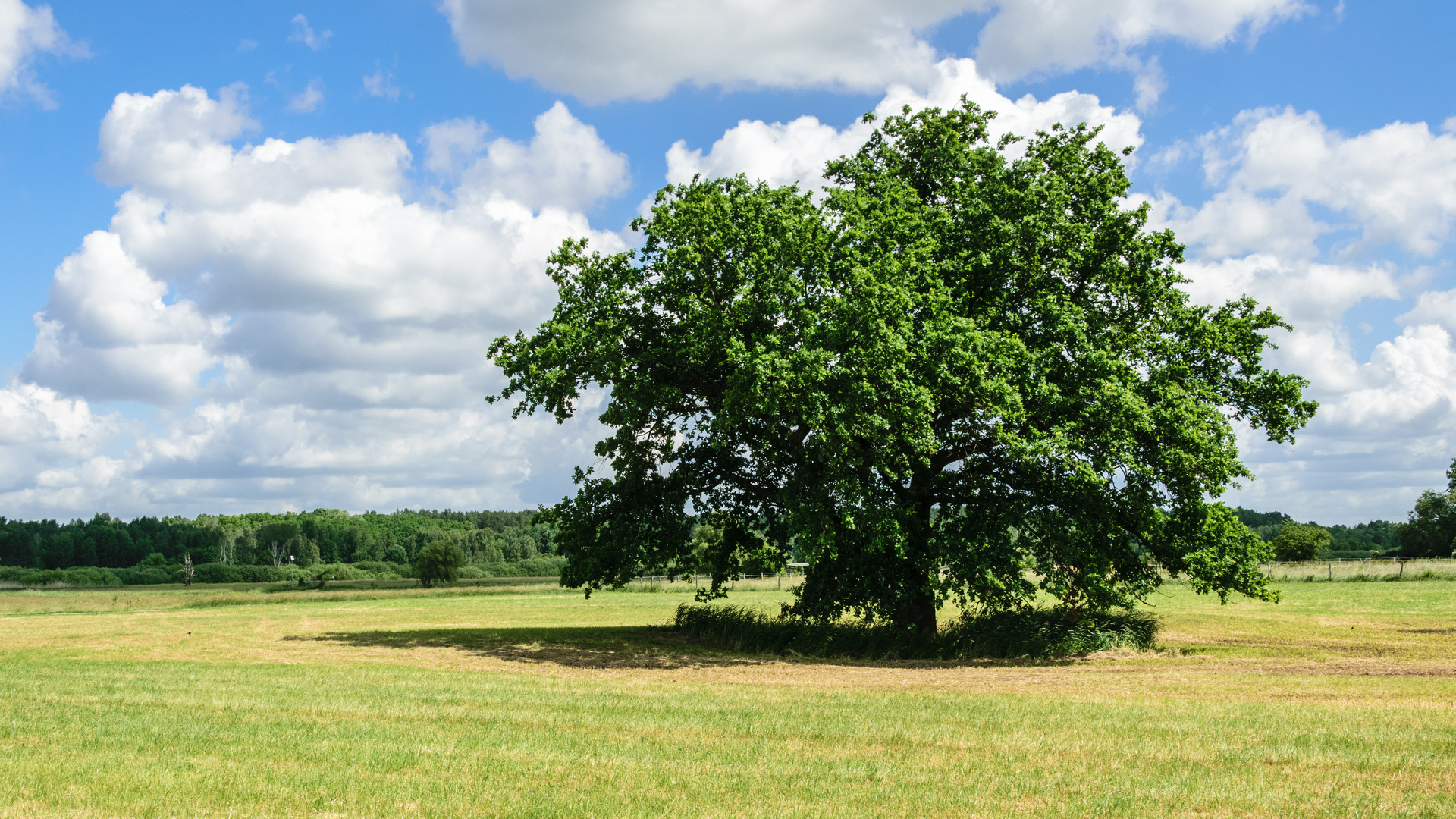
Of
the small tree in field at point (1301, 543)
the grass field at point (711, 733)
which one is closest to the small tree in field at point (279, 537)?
the small tree in field at point (1301, 543)

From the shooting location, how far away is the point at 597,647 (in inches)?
1038

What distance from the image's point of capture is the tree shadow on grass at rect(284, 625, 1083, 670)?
22.7m

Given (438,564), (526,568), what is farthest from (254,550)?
(438,564)

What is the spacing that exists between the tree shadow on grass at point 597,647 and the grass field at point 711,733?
0.22 metres

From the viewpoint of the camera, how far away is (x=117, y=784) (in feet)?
29.5

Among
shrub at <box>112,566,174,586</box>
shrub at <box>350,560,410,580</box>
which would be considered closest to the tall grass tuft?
shrub at <box>350,560,410,580</box>

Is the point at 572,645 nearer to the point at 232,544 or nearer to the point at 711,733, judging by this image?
the point at 711,733

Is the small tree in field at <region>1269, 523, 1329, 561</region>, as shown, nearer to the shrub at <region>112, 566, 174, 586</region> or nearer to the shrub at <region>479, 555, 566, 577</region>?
the shrub at <region>479, 555, 566, 577</region>

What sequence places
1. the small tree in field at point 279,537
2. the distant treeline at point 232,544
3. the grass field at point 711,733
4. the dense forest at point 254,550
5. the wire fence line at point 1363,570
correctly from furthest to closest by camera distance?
the small tree in field at point 279,537
the distant treeline at point 232,544
the dense forest at point 254,550
the wire fence line at point 1363,570
the grass field at point 711,733

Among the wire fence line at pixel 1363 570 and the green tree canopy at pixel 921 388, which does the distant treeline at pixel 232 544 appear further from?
the green tree canopy at pixel 921 388

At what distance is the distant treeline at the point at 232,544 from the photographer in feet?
516

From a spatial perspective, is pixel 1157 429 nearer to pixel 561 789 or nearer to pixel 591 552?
pixel 591 552

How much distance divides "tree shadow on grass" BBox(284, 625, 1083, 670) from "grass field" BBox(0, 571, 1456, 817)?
22 centimetres

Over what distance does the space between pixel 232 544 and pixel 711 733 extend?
190 m
